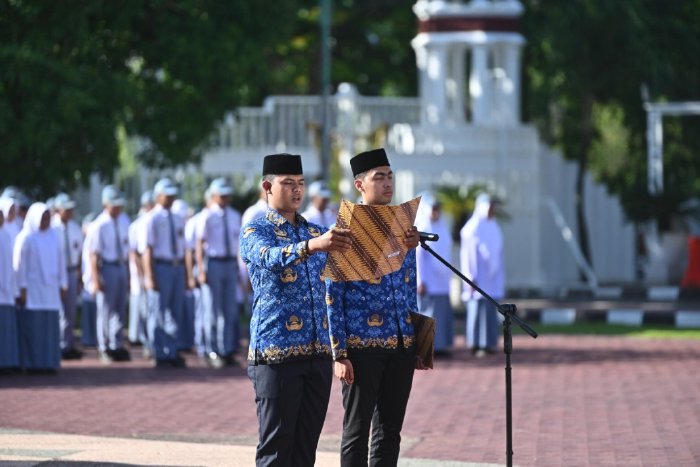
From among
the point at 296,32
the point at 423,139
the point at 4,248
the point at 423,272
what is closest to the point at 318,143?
the point at 423,139

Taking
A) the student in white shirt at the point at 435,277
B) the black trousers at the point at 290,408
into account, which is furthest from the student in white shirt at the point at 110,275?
the black trousers at the point at 290,408

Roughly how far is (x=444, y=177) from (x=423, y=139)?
4.25ft

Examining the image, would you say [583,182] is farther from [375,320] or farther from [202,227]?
[375,320]

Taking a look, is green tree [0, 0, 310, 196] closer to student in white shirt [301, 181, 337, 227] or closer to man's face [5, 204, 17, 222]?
student in white shirt [301, 181, 337, 227]

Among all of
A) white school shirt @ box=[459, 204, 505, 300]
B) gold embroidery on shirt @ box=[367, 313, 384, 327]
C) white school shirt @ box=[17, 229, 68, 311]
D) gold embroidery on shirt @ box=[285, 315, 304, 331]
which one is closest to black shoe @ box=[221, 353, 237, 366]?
white school shirt @ box=[17, 229, 68, 311]

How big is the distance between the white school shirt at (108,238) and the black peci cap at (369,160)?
38.0ft

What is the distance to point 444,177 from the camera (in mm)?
32125

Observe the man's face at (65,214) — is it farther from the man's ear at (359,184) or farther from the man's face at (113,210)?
the man's ear at (359,184)

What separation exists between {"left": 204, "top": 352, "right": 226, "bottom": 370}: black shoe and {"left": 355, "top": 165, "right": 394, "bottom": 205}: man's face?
10.0 m

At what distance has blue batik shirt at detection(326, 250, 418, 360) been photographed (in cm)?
926

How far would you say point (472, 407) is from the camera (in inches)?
594

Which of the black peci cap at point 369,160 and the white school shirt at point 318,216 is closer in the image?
the black peci cap at point 369,160

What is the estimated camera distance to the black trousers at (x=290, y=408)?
888 centimetres

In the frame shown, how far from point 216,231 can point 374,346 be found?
9.98 metres
